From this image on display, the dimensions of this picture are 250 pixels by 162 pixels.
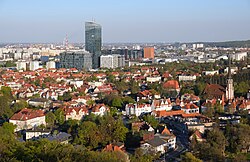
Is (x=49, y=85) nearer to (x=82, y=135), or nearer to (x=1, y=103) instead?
(x=1, y=103)

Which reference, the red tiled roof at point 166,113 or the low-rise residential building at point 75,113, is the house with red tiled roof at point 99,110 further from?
the red tiled roof at point 166,113

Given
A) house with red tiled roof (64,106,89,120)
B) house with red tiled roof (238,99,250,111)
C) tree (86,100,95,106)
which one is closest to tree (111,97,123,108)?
tree (86,100,95,106)

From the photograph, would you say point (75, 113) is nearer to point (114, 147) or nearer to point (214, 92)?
point (114, 147)

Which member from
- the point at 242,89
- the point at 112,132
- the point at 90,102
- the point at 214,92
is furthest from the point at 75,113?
the point at 242,89

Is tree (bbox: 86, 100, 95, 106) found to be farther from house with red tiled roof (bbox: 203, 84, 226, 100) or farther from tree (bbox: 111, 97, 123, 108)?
house with red tiled roof (bbox: 203, 84, 226, 100)

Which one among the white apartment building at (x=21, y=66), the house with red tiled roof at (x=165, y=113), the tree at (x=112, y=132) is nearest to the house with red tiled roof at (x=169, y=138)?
the tree at (x=112, y=132)

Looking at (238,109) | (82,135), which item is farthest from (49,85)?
(82,135)
